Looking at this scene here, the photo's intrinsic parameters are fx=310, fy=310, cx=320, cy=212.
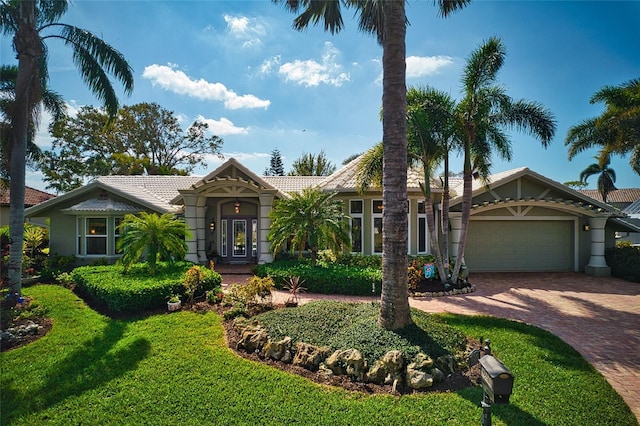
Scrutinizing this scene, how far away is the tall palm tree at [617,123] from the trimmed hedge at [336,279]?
1086 centimetres

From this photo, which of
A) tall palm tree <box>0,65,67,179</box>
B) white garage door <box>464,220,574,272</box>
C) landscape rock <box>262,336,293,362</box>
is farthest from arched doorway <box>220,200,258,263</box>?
landscape rock <box>262,336,293,362</box>

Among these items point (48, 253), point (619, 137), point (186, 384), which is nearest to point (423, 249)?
point (619, 137)

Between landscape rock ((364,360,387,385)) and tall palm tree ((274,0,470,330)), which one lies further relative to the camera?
tall palm tree ((274,0,470,330))

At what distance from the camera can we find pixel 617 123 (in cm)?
1207

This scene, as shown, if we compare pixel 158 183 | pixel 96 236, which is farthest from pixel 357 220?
pixel 158 183

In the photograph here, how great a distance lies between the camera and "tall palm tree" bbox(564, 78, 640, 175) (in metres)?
11.6

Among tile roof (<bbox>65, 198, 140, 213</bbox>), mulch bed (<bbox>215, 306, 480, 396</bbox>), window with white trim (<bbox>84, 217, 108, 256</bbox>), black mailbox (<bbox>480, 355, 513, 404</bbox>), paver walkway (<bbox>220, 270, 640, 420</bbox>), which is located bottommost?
paver walkway (<bbox>220, 270, 640, 420</bbox>)

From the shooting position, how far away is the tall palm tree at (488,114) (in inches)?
412

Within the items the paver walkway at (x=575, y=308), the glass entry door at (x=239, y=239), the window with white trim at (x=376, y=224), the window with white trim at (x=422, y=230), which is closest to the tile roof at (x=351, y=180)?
the window with white trim at (x=422, y=230)

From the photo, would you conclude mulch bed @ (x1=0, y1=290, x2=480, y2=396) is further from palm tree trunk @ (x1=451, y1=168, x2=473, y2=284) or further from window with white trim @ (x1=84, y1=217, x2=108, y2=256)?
window with white trim @ (x1=84, y1=217, x2=108, y2=256)

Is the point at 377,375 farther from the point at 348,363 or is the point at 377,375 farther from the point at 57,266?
the point at 57,266

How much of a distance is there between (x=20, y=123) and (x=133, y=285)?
617cm

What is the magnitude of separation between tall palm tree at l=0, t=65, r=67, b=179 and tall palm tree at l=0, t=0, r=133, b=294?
1.03 feet

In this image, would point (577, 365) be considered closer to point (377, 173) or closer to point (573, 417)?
point (573, 417)
